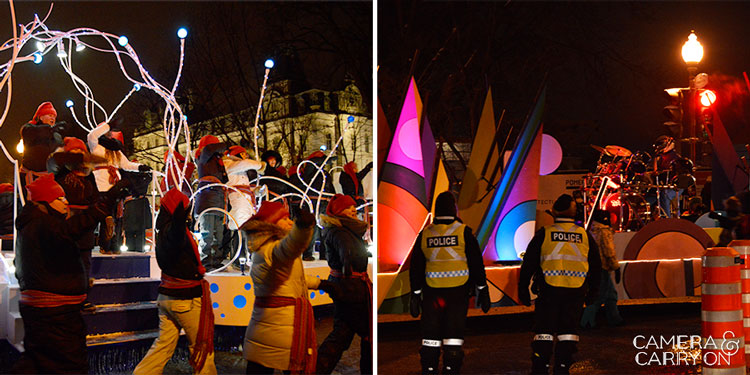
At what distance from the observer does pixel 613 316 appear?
10289mm

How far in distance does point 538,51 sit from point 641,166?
359 centimetres

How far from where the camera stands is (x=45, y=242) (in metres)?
5.59

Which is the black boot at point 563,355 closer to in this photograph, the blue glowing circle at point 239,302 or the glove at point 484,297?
the glove at point 484,297

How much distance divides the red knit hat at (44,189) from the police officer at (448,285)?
124 inches

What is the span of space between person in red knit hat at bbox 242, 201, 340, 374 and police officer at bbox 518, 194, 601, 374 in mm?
2228

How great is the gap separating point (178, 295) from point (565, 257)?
3.41 meters

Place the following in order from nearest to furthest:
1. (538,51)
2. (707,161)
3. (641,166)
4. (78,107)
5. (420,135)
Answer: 1. (78,107)
2. (420,135)
3. (641,166)
4. (538,51)
5. (707,161)

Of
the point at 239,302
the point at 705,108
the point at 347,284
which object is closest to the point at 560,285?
the point at 347,284

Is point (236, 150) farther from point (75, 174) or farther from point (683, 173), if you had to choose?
point (683, 173)

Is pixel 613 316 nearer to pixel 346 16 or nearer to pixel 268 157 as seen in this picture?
pixel 268 157

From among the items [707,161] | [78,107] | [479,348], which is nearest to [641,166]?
[707,161]

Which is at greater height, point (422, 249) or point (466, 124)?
point (466, 124)

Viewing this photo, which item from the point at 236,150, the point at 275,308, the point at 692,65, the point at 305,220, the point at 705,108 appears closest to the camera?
the point at 305,220

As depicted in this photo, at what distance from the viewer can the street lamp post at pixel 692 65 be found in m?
12.1
